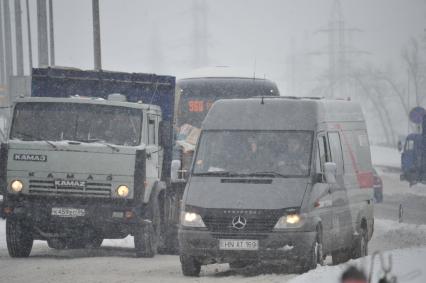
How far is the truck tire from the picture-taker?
17553 millimetres

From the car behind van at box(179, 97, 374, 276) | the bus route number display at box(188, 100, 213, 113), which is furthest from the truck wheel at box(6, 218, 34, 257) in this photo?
the bus route number display at box(188, 100, 213, 113)

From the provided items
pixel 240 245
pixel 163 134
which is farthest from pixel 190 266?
pixel 163 134

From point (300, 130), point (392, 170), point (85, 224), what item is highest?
point (300, 130)

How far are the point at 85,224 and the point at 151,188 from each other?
128 centimetres

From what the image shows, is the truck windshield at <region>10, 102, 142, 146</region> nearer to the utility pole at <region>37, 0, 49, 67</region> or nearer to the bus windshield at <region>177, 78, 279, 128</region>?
the bus windshield at <region>177, 78, 279, 128</region>

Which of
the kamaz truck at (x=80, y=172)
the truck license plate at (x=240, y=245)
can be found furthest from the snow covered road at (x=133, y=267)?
the kamaz truck at (x=80, y=172)

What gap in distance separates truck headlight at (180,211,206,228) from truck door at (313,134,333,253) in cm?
149

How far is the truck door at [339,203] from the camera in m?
15.4

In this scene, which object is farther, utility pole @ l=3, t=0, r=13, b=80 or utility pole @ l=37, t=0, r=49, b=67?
utility pole @ l=3, t=0, r=13, b=80

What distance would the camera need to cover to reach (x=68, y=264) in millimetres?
15789

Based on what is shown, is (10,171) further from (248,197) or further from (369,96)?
(369,96)

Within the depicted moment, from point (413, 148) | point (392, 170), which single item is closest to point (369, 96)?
point (392, 170)

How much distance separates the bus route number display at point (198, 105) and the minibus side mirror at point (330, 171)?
49.4 feet

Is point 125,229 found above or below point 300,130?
below
